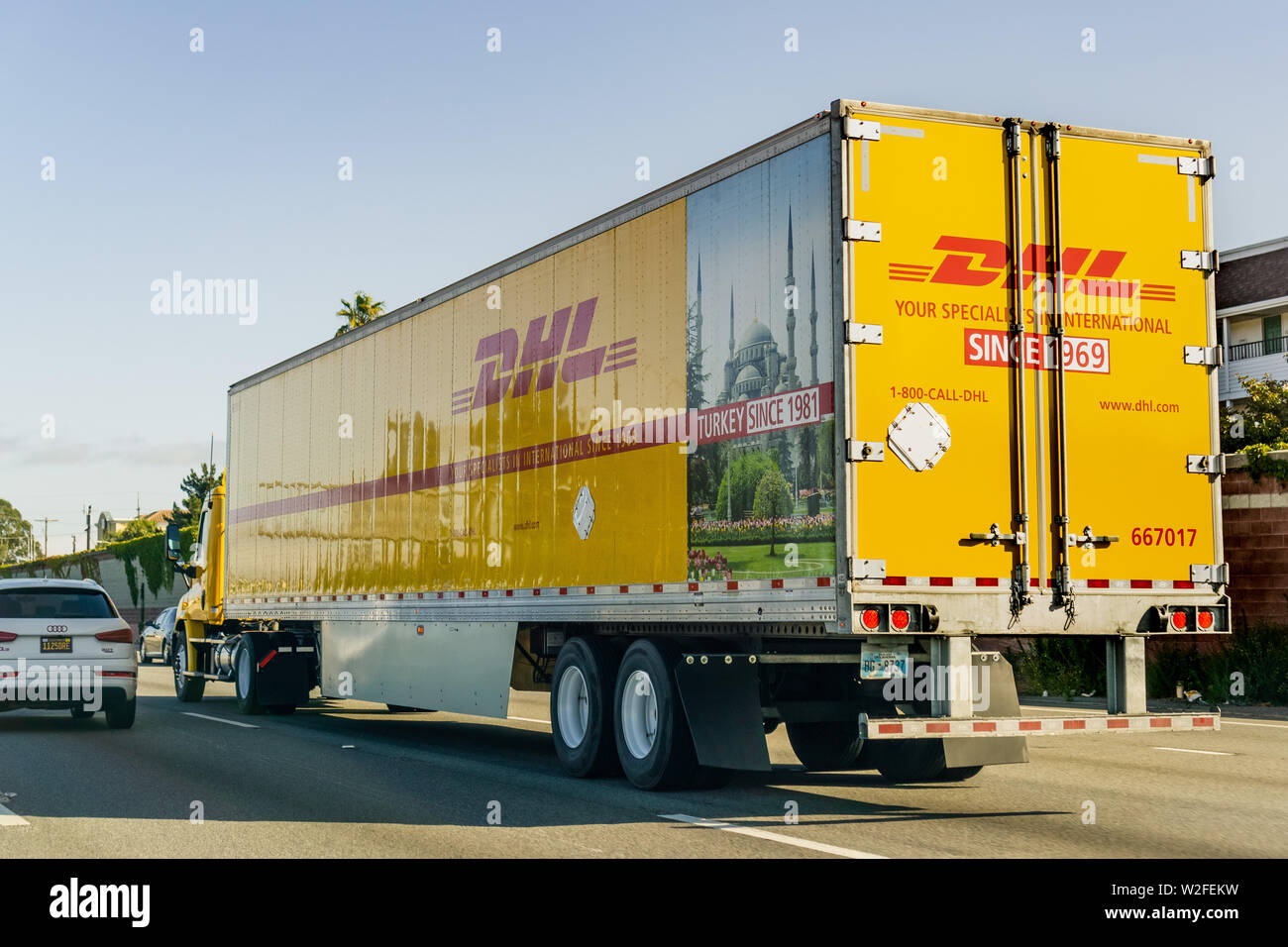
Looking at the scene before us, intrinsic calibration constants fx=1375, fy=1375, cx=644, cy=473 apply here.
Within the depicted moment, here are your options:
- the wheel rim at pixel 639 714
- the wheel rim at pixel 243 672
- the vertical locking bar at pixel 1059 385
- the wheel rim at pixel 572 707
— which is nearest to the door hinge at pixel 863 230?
the vertical locking bar at pixel 1059 385

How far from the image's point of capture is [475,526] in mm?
13383

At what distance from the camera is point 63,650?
49.2 feet

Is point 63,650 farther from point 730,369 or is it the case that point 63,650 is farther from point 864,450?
point 864,450

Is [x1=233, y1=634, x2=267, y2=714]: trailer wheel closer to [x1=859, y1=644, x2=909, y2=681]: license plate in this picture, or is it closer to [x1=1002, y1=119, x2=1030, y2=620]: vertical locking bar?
[x1=859, y1=644, x2=909, y2=681]: license plate

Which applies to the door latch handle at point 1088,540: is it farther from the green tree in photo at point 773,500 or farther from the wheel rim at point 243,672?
the wheel rim at point 243,672

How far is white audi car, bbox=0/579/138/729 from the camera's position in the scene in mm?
14766

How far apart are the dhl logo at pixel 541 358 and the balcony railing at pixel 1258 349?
138 feet

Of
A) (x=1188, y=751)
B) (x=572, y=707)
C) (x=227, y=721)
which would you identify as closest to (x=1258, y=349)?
(x=1188, y=751)

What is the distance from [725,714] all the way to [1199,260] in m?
4.69

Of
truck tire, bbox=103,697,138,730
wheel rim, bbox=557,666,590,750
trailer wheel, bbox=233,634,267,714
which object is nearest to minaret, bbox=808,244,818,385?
→ wheel rim, bbox=557,666,590,750

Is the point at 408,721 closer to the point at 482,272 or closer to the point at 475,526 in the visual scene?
the point at 475,526

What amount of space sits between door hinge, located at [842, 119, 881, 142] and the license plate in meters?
3.29
